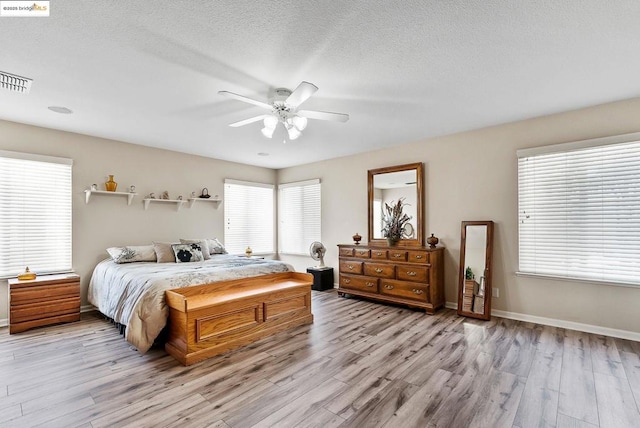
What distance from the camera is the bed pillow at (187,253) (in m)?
4.46

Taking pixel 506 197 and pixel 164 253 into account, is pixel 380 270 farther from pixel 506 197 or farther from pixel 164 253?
pixel 164 253

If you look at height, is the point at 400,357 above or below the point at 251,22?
below

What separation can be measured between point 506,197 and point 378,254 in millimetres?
1945

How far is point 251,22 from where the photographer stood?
6.57 ft

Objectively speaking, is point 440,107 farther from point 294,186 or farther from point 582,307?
point 294,186

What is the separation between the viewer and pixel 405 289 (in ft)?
14.8

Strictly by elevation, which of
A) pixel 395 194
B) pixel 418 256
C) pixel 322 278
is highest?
pixel 395 194

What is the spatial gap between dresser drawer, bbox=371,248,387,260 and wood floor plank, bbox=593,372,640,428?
2.66 m

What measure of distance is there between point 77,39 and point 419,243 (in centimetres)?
458

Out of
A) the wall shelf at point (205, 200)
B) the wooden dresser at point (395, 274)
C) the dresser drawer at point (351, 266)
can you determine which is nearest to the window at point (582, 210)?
the wooden dresser at point (395, 274)

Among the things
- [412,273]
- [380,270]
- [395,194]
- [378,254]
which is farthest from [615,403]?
[395,194]

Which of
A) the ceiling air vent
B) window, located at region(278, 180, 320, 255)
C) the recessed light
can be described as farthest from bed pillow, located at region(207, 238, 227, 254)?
the ceiling air vent

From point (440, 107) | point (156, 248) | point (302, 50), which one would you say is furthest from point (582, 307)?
point (156, 248)

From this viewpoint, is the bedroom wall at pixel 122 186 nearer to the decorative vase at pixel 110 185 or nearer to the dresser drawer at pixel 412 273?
the decorative vase at pixel 110 185
